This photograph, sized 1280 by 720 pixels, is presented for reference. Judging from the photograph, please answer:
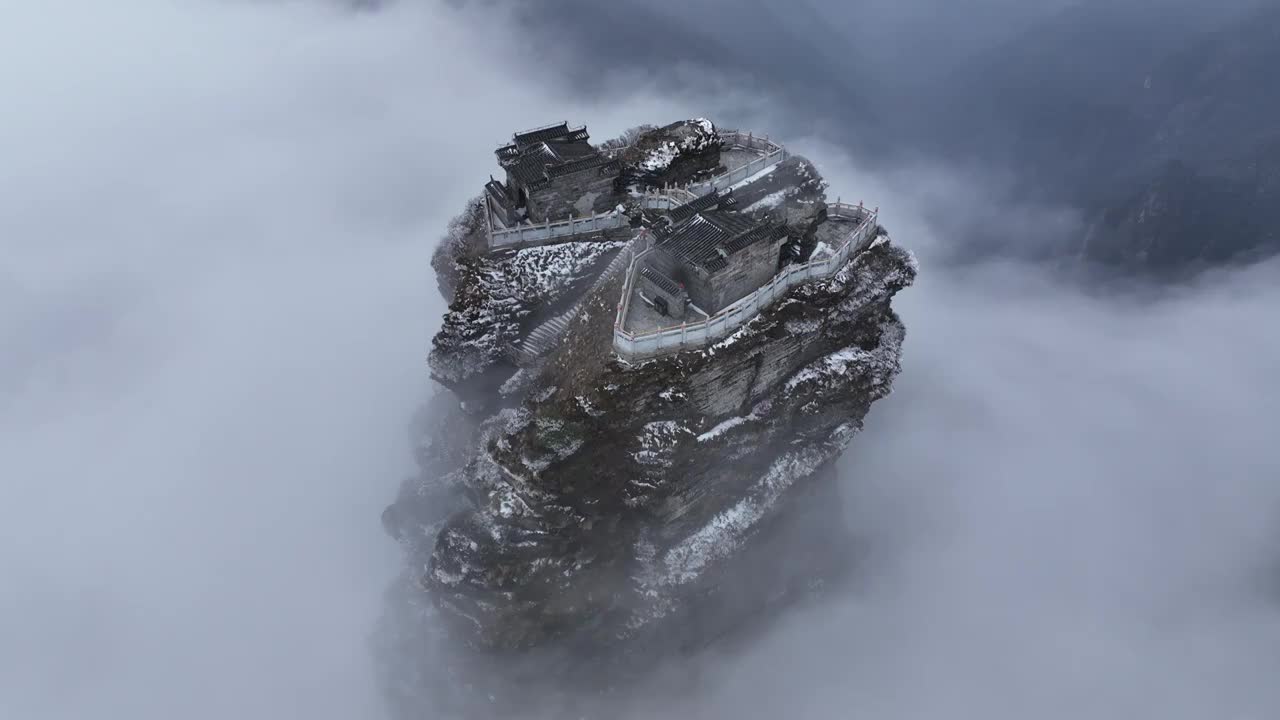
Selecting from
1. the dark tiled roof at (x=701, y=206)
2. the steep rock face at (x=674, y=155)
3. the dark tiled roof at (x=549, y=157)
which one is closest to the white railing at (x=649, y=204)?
the dark tiled roof at (x=549, y=157)

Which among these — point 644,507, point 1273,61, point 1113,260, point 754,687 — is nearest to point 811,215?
point 644,507

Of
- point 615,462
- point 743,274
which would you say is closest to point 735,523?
point 615,462

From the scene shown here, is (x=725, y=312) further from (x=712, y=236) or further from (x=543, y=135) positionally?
(x=543, y=135)

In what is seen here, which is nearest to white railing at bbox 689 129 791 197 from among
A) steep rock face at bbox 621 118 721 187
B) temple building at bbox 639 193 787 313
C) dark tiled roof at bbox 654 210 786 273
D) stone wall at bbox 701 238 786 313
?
steep rock face at bbox 621 118 721 187

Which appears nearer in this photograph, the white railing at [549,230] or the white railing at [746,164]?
the white railing at [549,230]

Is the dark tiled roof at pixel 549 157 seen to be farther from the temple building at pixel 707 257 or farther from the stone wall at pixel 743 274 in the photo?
the stone wall at pixel 743 274

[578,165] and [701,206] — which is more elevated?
[578,165]
